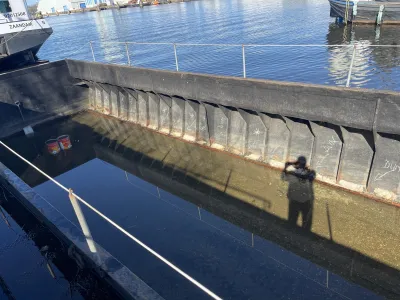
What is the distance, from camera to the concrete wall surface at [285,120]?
7922 millimetres

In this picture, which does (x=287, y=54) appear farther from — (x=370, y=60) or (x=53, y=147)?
(x=53, y=147)

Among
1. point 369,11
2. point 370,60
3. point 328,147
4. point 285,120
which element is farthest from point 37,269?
point 369,11

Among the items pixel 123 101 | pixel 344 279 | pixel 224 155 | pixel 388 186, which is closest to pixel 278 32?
pixel 123 101

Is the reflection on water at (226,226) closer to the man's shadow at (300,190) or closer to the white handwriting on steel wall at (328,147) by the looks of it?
the man's shadow at (300,190)

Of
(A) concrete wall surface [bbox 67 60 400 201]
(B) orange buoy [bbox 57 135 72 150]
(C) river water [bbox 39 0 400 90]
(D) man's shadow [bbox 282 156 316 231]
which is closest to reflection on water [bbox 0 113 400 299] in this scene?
(D) man's shadow [bbox 282 156 316 231]

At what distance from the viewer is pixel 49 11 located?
178500 mm

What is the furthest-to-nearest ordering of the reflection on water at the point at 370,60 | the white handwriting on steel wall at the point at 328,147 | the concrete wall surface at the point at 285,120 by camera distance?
the reflection on water at the point at 370,60 < the white handwriting on steel wall at the point at 328,147 < the concrete wall surface at the point at 285,120

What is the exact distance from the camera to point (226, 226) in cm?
836

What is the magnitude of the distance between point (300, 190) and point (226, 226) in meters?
2.61

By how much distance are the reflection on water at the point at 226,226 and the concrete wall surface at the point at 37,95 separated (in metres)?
3.94

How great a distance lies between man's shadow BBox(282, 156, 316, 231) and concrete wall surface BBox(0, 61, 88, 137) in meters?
13.3

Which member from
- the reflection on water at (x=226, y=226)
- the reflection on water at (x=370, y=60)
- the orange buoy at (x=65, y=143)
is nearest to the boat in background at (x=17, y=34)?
the orange buoy at (x=65, y=143)

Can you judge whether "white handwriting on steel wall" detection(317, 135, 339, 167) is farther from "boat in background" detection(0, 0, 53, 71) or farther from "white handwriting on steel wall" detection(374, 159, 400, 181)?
"boat in background" detection(0, 0, 53, 71)

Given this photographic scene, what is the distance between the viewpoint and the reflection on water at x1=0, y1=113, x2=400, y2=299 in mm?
6547
